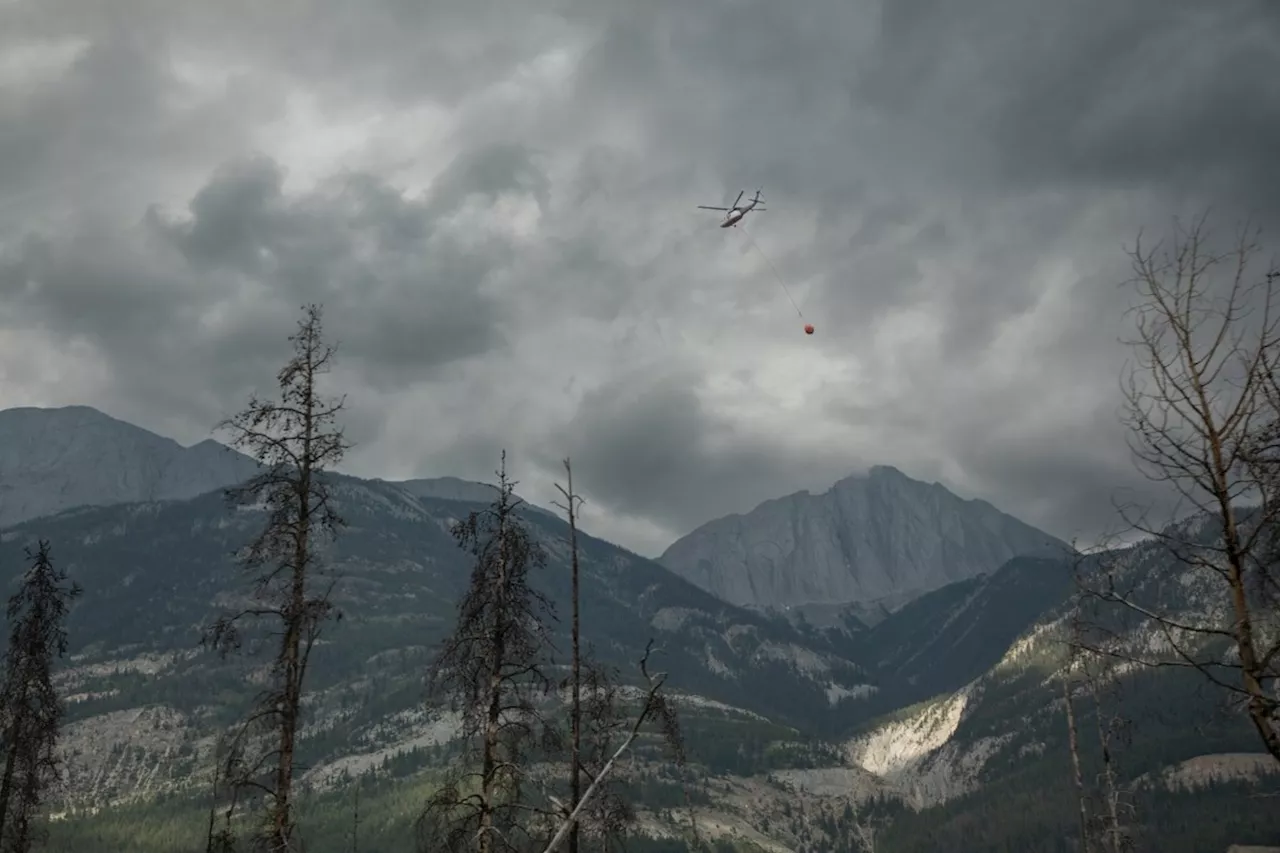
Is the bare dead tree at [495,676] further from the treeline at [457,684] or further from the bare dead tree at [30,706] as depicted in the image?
the bare dead tree at [30,706]

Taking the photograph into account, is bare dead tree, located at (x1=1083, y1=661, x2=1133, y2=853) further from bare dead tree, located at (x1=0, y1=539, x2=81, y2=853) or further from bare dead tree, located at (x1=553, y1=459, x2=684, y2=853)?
bare dead tree, located at (x1=0, y1=539, x2=81, y2=853)

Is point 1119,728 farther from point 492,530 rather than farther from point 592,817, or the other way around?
point 492,530

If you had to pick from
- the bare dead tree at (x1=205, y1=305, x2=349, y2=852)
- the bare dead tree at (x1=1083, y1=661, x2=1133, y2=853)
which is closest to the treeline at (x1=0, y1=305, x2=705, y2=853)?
the bare dead tree at (x1=205, y1=305, x2=349, y2=852)

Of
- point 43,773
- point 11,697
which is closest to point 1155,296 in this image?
point 11,697

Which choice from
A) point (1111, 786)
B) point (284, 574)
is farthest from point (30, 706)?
point (1111, 786)

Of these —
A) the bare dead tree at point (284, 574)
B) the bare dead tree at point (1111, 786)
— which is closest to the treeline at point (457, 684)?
the bare dead tree at point (284, 574)
